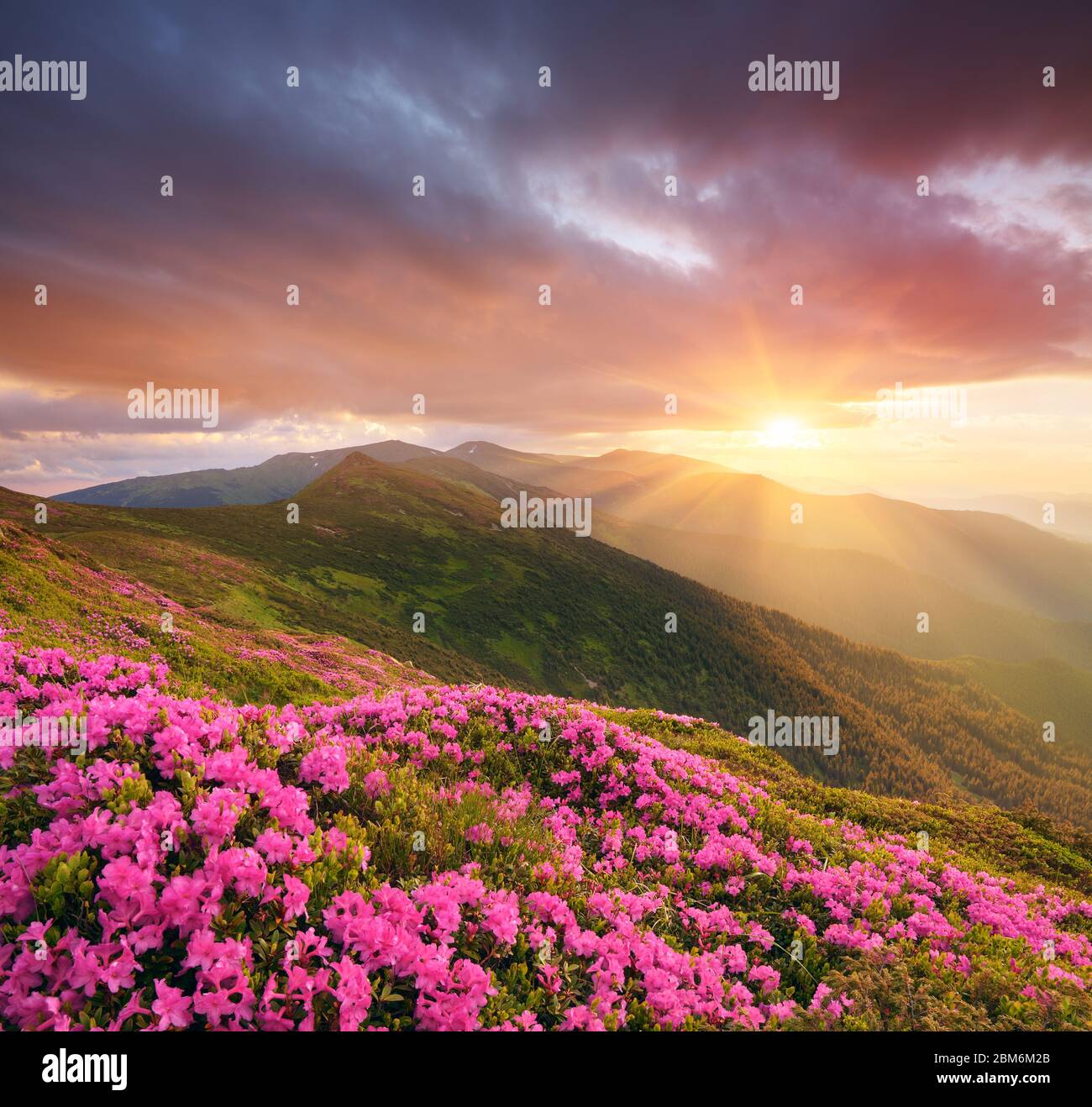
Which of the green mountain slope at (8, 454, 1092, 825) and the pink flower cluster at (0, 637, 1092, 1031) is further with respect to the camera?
the green mountain slope at (8, 454, 1092, 825)

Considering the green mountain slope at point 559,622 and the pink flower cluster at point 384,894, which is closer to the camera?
the pink flower cluster at point 384,894

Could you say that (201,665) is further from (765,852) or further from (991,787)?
(991,787)

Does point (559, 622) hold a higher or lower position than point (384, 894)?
lower

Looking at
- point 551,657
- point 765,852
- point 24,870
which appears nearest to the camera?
point 24,870

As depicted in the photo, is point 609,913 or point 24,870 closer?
point 24,870

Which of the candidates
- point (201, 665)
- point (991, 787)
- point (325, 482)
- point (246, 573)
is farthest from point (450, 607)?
point (991, 787)

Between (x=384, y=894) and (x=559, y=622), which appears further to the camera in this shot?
(x=559, y=622)

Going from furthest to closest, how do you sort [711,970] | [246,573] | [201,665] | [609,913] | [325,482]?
[325,482] → [246,573] → [201,665] → [609,913] → [711,970]

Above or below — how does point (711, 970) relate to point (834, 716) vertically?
above

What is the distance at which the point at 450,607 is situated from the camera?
209 feet
